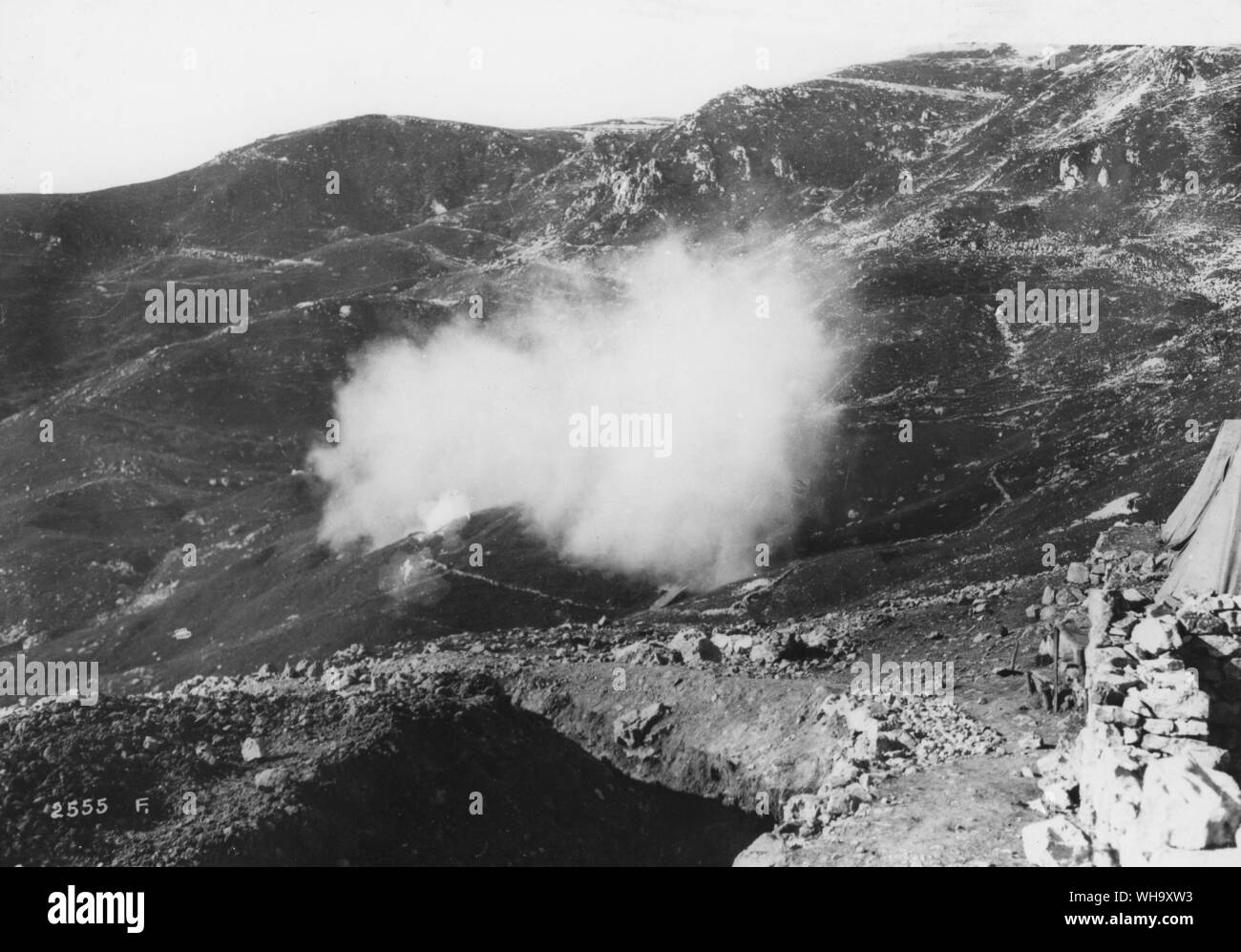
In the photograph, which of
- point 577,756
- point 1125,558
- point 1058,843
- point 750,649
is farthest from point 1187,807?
point 577,756

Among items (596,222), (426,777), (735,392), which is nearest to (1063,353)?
(735,392)

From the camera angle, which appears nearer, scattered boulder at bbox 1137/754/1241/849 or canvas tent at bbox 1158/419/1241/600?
scattered boulder at bbox 1137/754/1241/849

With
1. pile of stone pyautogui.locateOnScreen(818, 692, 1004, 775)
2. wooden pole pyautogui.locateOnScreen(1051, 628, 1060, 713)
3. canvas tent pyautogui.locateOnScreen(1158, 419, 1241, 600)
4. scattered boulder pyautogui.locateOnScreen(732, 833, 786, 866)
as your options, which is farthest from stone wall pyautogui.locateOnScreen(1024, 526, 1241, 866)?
scattered boulder pyautogui.locateOnScreen(732, 833, 786, 866)

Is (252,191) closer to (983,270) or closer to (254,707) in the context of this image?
(254,707)

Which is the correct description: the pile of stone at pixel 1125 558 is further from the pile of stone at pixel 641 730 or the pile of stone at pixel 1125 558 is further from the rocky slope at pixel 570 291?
the pile of stone at pixel 641 730

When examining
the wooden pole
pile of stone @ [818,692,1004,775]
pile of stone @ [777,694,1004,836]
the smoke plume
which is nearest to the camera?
pile of stone @ [777,694,1004,836]

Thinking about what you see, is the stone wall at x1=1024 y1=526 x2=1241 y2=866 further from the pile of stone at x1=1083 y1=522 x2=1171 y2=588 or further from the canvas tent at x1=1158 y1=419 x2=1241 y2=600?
the pile of stone at x1=1083 y1=522 x2=1171 y2=588

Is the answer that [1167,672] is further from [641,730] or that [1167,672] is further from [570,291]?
[570,291]
